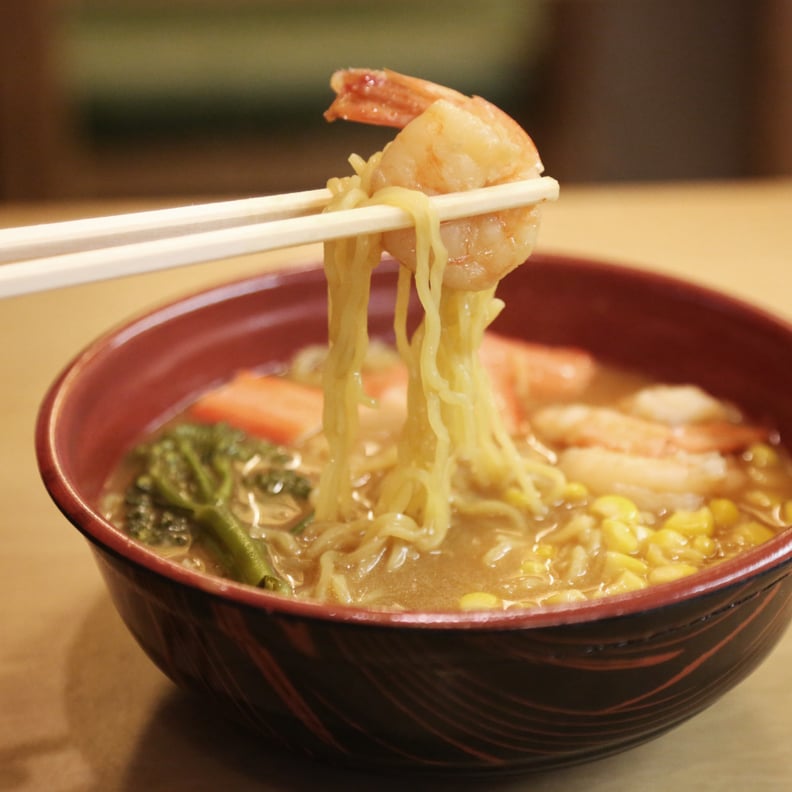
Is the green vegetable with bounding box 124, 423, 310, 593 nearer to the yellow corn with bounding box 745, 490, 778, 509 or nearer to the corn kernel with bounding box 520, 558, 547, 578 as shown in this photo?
the corn kernel with bounding box 520, 558, 547, 578

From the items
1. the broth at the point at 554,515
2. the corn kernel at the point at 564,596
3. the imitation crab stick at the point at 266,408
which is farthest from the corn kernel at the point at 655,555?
the imitation crab stick at the point at 266,408

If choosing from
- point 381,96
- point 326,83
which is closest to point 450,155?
point 381,96

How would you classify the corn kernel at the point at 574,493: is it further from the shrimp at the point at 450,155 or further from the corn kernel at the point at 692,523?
the shrimp at the point at 450,155

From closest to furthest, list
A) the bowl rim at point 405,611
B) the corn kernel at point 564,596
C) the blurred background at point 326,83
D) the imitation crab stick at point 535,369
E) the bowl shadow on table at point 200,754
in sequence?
the bowl rim at point 405,611 → the bowl shadow on table at point 200,754 → the corn kernel at point 564,596 → the imitation crab stick at point 535,369 → the blurred background at point 326,83

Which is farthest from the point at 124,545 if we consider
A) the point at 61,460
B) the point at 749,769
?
the point at 749,769

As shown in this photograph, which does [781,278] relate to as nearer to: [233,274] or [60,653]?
[233,274]

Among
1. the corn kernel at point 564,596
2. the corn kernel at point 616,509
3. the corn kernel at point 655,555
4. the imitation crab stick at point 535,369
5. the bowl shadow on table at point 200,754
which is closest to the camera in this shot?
the bowl shadow on table at point 200,754

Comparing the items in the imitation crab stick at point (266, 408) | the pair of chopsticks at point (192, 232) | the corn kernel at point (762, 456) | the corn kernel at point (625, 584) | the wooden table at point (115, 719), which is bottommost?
the wooden table at point (115, 719)
